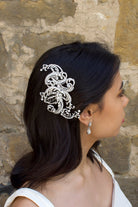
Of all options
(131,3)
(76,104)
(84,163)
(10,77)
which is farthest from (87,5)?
(84,163)

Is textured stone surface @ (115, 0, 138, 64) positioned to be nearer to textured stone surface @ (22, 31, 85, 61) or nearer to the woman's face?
textured stone surface @ (22, 31, 85, 61)

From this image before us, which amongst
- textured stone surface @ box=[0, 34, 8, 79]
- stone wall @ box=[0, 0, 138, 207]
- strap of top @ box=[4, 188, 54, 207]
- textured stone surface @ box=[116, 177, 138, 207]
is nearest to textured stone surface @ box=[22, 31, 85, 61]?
stone wall @ box=[0, 0, 138, 207]

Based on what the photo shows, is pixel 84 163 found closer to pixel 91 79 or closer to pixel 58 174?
pixel 58 174

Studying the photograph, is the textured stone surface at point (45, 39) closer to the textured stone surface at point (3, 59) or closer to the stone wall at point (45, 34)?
the stone wall at point (45, 34)

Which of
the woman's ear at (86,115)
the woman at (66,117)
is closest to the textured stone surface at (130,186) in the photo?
the woman at (66,117)

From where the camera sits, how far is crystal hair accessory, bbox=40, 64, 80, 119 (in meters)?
1.09

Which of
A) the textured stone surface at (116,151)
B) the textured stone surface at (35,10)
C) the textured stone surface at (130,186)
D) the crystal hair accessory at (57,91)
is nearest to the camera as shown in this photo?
the crystal hair accessory at (57,91)

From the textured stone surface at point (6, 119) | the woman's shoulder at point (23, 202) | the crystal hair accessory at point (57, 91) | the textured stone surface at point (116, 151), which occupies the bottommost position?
the textured stone surface at point (116, 151)

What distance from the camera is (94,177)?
143 centimetres

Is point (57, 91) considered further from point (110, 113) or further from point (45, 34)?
point (45, 34)

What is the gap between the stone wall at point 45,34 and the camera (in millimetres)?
1520

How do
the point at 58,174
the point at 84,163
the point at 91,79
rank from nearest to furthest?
the point at 91,79, the point at 58,174, the point at 84,163

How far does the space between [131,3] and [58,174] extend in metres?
0.97

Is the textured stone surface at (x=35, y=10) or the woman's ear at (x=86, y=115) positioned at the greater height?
the textured stone surface at (x=35, y=10)
